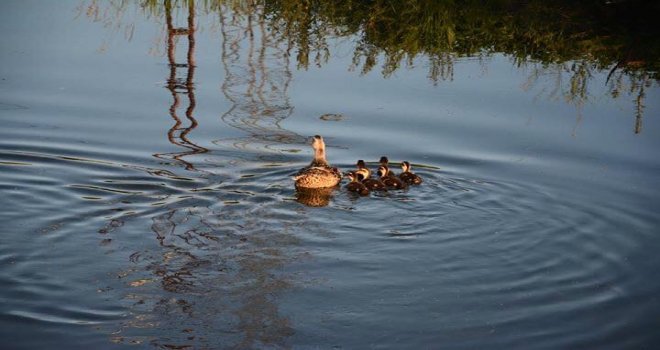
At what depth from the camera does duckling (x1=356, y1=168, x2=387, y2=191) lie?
34.0 feet

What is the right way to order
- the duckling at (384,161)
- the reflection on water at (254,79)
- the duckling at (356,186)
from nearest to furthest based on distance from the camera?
1. the duckling at (356,186)
2. the duckling at (384,161)
3. the reflection on water at (254,79)

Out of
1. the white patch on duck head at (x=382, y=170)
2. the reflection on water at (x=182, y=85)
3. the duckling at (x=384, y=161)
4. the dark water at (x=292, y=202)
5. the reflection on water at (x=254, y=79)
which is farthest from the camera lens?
the reflection on water at (x=254, y=79)

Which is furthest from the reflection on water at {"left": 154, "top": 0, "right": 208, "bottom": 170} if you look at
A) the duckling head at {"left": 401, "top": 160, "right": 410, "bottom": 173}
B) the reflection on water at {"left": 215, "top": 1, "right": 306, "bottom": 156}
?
the duckling head at {"left": 401, "top": 160, "right": 410, "bottom": 173}

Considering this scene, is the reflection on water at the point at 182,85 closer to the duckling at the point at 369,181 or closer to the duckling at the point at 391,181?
the duckling at the point at 369,181

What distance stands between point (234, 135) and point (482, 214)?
3.30m

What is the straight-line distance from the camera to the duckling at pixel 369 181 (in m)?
10.4

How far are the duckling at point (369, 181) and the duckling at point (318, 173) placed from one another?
274mm

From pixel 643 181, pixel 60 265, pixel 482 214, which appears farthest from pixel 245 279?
pixel 643 181

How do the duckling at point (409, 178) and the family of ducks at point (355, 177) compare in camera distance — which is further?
the duckling at point (409, 178)

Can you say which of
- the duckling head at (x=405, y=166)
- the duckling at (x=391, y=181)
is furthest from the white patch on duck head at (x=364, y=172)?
the duckling head at (x=405, y=166)

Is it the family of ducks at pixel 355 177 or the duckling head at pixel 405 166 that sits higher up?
the duckling head at pixel 405 166

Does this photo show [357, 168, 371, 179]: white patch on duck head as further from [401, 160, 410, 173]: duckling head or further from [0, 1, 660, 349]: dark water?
[401, 160, 410, 173]: duckling head

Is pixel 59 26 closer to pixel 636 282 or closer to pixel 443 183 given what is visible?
pixel 443 183

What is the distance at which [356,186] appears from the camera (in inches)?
411
